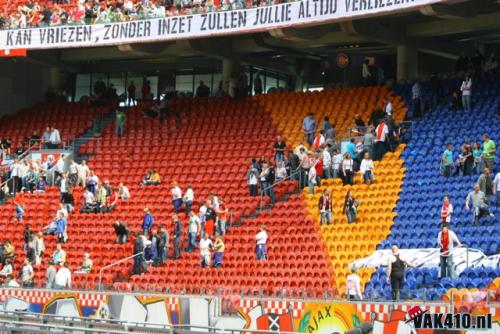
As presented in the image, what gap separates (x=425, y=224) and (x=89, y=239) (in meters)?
9.94

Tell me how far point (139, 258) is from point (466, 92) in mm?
9127

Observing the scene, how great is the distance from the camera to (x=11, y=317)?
21.8 metres

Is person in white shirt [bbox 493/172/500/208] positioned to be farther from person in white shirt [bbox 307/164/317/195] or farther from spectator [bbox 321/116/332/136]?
spectator [bbox 321/116/332/136]

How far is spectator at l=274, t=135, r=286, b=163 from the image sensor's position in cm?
3262

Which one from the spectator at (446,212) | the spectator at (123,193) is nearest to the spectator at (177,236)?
the spectator at (123,193)

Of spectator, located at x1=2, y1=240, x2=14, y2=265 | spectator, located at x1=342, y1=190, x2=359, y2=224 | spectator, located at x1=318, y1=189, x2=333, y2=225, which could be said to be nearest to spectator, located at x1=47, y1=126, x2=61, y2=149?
spectator, located at x1=2, y1=240, x2=14, y2=265

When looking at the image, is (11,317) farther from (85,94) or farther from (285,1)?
(85,94)

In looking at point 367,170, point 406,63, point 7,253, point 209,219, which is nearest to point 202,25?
point 406,63

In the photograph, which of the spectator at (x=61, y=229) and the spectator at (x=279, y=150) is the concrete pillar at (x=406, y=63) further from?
the spectator at (x=61, y=229)

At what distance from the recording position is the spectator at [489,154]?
89.7 feet

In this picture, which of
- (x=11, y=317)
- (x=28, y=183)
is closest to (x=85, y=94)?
(x=28, y=183)

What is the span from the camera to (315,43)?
3669 cm

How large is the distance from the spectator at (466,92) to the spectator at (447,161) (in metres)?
2.77

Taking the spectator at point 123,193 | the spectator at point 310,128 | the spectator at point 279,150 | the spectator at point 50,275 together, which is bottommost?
the spectator at point 50,275
